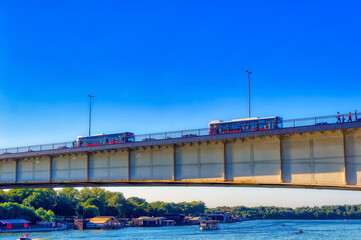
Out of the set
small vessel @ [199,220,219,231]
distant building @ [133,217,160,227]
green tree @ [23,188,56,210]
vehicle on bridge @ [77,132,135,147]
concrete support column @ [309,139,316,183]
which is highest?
vehicle on bridge @ [77,132,135,147]

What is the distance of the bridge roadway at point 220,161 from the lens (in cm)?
3547

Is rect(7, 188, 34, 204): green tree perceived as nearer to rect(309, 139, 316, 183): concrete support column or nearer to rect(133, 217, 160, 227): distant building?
rect(133, 217, 160, 227): distant building

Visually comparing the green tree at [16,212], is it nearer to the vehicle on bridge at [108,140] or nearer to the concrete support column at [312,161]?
the vehicle on bridge at [108,140]

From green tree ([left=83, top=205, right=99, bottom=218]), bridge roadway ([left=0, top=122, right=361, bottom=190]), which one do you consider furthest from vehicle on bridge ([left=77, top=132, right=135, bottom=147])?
green tree ([left=83, top=205, right=99, bottom=218])

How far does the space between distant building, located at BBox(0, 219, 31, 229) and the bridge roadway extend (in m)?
79.6

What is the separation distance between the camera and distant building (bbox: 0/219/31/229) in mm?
130250

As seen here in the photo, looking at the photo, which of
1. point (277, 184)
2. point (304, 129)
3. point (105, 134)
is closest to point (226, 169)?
point (277, 184)

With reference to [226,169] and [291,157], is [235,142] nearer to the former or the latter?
[226,169]

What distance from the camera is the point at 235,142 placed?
→ 4147 centimetres

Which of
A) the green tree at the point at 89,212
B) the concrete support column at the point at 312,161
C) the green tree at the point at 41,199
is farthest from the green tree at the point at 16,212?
the concrete support column at the point at 312,161

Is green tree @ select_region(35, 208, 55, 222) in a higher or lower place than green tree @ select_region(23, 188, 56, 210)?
lower

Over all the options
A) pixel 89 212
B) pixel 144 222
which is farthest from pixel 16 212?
pixel 144 222

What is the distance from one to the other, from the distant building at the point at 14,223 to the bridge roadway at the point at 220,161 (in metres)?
79.6

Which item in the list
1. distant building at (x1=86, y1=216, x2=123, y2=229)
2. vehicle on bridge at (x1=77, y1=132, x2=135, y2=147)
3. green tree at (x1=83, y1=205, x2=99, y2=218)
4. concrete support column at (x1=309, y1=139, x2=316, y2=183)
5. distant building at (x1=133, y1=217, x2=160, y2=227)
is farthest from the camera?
distant building at (x1=133, y1=217, x2=160, y2=227)
